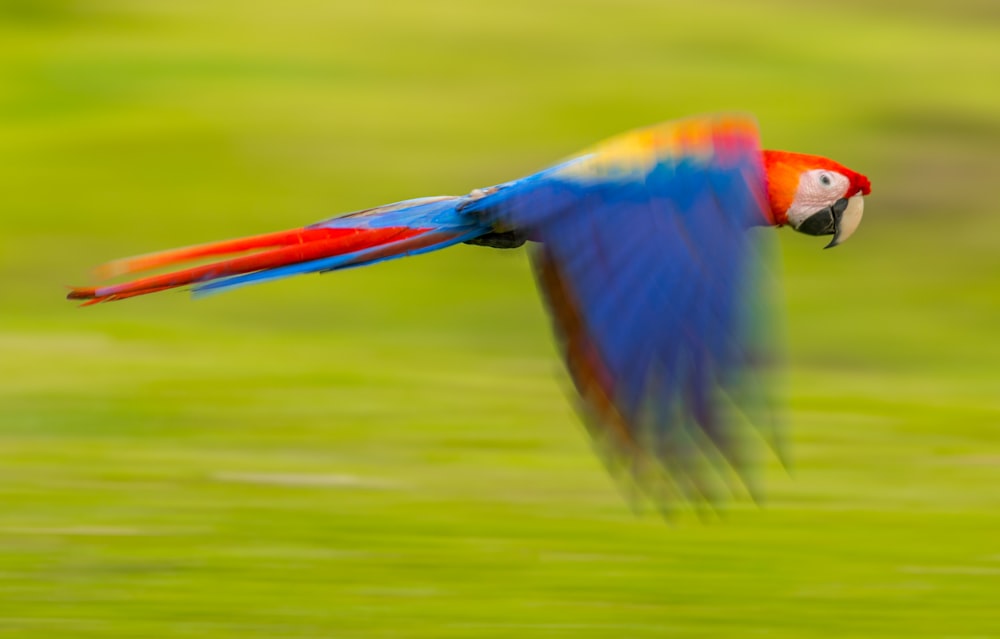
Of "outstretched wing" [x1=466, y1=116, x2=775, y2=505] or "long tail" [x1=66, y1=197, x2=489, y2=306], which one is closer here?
"outstretched wing" [x1=466, y1=116, x2=775, y2=505]

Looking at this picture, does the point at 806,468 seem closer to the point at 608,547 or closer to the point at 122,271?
the point at 608,547

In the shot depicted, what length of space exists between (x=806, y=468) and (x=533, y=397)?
169 centimetres

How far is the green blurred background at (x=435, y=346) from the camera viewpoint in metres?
5.18

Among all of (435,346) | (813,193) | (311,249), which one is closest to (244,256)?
(311,249)

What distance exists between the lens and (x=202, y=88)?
→ 48.1 feet

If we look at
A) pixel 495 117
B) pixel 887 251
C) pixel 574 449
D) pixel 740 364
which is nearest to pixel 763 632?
pixel 740 364

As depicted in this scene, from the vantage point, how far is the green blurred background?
5184mm

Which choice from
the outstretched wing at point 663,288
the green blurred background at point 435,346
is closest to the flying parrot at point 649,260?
the outstretched wing at point 663,288

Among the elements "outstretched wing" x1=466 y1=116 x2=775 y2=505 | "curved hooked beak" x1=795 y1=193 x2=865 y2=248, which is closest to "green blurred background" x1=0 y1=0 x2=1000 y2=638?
"curved hooked beak" x1=795 y1=193 x2=865 y2=248

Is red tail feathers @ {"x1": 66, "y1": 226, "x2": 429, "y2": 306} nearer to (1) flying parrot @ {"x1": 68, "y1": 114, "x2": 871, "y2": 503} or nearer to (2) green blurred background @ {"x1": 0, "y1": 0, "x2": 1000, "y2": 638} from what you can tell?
(1) flying parrot @ {"x1": 68, "y1": 114, "x2": 871, "y2": 503}

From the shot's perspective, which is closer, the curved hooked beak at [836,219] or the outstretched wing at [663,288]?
the outstretched wing at [663,288]

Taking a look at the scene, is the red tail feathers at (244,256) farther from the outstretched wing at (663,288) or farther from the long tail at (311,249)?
the outstretched wing at (663,288)

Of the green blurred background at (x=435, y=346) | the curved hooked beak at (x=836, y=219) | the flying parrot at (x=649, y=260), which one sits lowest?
the green blurred background at (x=435, y=346)

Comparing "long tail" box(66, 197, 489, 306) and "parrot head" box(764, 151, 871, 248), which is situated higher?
"long tail" box(66, 197, 489, 306)
